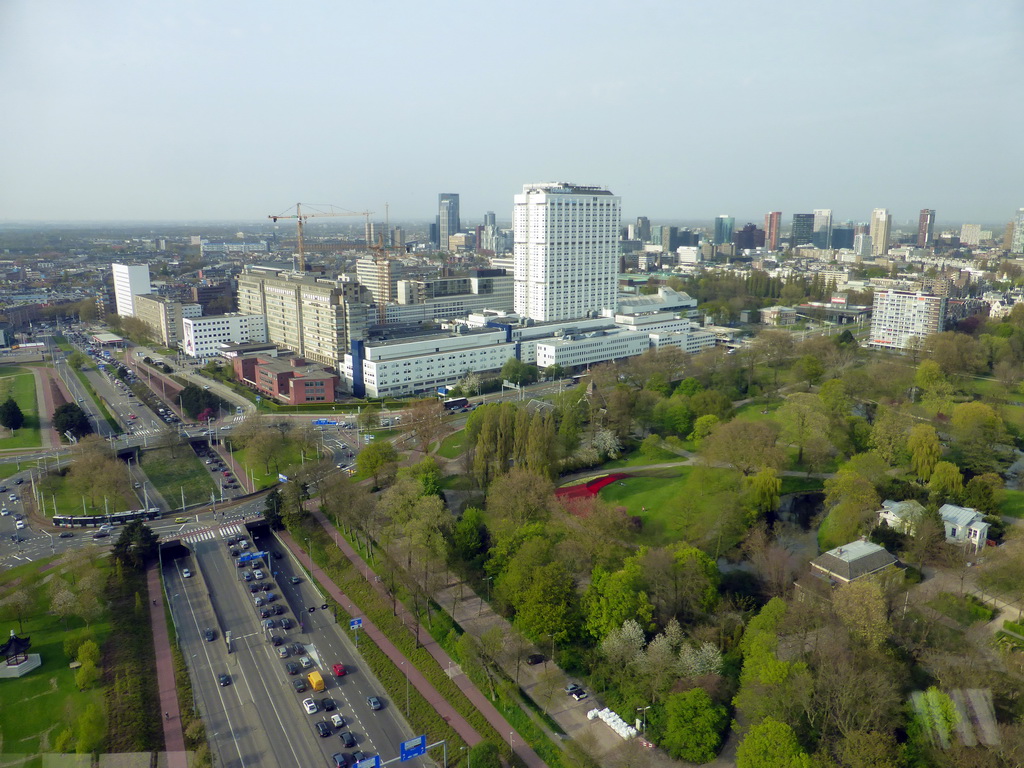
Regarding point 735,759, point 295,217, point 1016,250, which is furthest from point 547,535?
point 1016,250

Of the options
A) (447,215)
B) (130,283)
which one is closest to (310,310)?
(130,283)

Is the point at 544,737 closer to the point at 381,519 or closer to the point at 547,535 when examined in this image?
the point at 547,535

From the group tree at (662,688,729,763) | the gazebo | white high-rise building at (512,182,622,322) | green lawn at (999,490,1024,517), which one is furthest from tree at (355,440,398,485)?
white high-rise building at (512,182,622,322)

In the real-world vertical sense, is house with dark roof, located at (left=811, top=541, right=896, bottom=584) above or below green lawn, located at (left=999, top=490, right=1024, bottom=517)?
above

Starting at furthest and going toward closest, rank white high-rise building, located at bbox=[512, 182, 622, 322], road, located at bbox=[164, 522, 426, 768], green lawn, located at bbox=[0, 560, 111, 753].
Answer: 1. white high-rise building, located at bbox=[512, 182, 622, 322]
2. road, located at bbox=[164, 522, 426, 768]
3. green lawn, located at bbox=[0, 560, 111, 753]

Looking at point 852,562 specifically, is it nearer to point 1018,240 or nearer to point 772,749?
point 772,749

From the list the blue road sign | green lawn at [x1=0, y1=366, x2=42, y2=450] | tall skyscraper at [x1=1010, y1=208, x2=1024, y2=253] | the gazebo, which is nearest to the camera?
the blue road sign

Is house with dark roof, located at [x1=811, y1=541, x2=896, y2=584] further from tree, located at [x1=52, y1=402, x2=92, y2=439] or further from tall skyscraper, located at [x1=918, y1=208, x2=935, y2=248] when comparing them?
tall skyscraper, located at [x1=918, y1=208, x2=935, y2=248]
